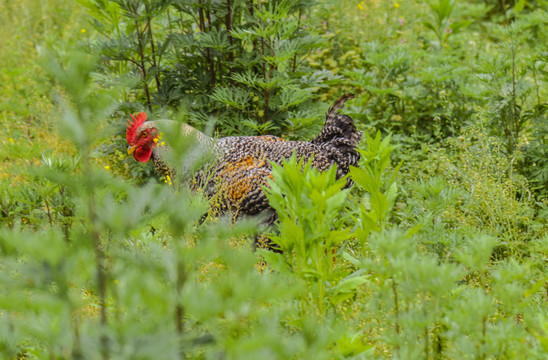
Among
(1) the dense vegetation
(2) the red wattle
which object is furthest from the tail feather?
(2) the red wattle

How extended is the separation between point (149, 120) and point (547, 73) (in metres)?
2.52

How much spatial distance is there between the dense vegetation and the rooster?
0.20 m

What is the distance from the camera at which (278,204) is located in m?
1.73

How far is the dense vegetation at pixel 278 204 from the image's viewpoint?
1146 millimetres

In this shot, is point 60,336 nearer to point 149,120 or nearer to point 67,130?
point 67,130

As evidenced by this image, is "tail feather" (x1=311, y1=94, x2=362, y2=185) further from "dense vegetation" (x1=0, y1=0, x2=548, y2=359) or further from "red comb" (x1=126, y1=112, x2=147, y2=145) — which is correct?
"red comb" (x1=126, y1=112, x2=147, y2=145)

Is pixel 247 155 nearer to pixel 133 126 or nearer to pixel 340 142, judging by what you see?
pixel 340 142

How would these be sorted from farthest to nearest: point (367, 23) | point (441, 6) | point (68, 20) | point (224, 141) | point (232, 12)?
point (68, 20)
point (367, 23)
point (441, 6)
point (232, 12)
point (224, 141)

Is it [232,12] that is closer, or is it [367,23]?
[232,12]

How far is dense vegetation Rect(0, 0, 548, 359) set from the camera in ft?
3.76

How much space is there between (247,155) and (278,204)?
3.91 feet

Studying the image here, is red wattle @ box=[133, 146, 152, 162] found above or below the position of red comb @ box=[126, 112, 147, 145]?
below

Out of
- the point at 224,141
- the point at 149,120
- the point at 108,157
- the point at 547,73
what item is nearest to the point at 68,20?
the point at 108,157

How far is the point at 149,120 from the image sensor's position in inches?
130
